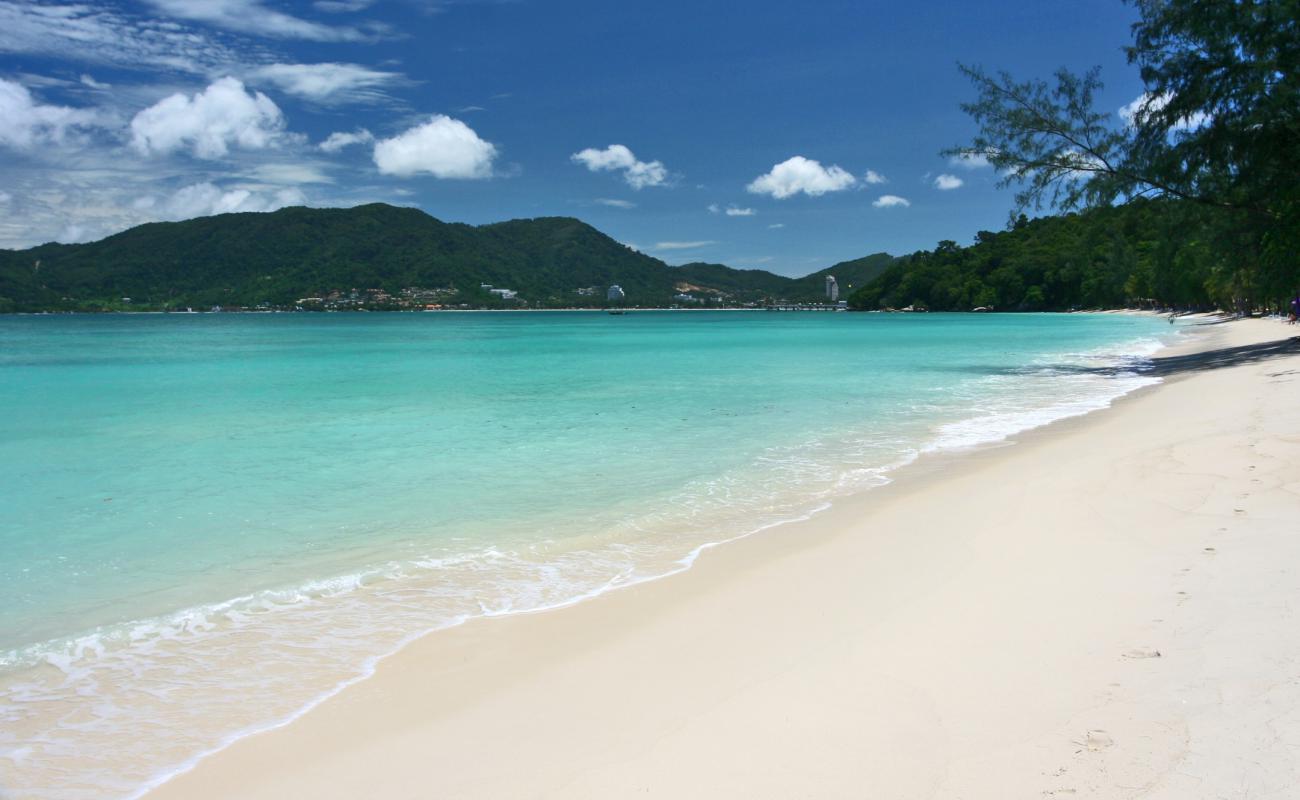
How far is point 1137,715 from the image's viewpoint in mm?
2867

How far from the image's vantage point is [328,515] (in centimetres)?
798

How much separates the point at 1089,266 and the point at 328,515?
27736 millimetres

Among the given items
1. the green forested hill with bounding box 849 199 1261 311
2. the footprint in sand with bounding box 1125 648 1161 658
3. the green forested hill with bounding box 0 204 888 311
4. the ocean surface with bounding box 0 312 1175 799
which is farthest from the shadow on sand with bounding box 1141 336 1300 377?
the green forested hill with bounding box 0 204 888 311

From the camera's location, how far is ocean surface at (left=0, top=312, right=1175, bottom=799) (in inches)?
160

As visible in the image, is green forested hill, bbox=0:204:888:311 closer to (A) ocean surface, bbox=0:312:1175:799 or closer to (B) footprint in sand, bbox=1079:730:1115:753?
(A) ocean surface, bbox=0:312:1175:799

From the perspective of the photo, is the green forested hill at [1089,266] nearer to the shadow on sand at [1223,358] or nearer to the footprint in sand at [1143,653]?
the shadow on sand at [1223,358]

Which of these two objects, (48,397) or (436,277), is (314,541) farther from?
(436,277)

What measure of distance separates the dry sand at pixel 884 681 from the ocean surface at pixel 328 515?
581 millimetres

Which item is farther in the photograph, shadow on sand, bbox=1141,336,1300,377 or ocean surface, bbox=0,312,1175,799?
shadow on sand, bbox=1141,336,1300,377

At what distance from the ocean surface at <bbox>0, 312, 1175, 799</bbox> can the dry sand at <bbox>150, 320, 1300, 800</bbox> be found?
0.58 m

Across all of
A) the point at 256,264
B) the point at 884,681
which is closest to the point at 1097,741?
the point at 884,681

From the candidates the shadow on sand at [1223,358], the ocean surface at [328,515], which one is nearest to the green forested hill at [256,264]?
the ocean surface at [328,515]

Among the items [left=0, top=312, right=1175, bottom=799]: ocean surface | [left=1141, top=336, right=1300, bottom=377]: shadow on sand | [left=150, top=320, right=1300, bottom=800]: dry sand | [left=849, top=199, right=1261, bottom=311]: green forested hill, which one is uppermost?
[left=849, top=199, right=1261, bottom=311]: green forested hill

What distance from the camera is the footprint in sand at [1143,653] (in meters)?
3.37
